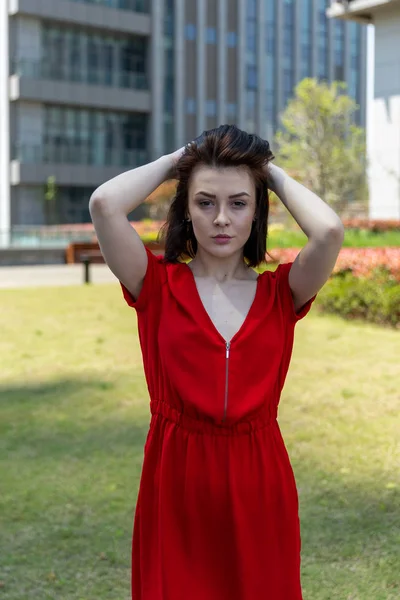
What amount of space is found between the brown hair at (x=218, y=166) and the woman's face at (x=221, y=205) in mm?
27

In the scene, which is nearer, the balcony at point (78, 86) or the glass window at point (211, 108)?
the balcony at point (78, 86)

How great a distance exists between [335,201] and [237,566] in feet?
76.2

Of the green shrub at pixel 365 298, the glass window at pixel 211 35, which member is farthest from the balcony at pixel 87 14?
the green shrub at pixel 365 298

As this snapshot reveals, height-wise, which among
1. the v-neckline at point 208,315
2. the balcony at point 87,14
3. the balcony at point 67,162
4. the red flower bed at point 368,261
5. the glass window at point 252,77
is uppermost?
the balcony at point 87,14

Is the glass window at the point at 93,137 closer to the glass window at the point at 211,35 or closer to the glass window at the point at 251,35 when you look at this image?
the glass window at the point at 211,35

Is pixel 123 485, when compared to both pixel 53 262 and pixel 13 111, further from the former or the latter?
pixel 13 111

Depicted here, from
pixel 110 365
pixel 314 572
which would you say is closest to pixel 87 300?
pixel 110 365

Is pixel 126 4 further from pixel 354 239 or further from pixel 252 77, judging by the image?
pixel 354 239

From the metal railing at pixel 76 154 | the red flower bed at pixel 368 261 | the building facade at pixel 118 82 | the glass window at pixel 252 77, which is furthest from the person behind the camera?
the glass window at pixel 252 77

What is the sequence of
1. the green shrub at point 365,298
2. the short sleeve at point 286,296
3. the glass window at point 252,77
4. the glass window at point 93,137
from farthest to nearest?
the glass window at point 252,77
the glass window at point 93,137
the green shrub at point 365,298
the short sleeve at point 286,296

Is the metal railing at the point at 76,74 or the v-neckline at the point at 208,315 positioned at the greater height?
the metal railing at the point at 76,74

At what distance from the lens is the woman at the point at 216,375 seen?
2.14 metres

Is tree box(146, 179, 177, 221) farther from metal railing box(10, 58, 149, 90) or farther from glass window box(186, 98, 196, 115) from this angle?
glass window box(186, 98, 196, 115)

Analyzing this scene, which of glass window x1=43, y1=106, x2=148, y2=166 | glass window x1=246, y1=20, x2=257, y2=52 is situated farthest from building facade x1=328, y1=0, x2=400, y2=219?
glass window x1=246, y1=20, x2=257, y2=52
